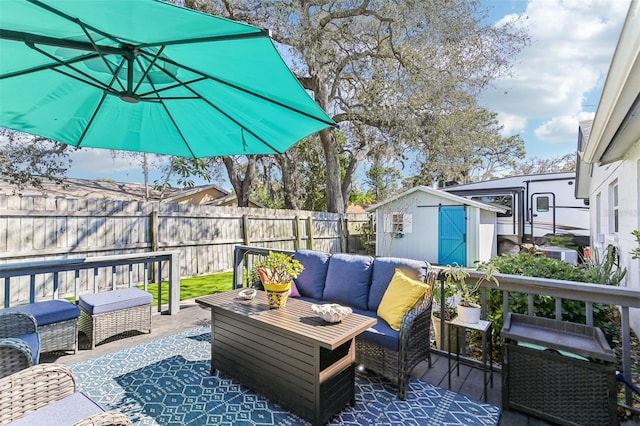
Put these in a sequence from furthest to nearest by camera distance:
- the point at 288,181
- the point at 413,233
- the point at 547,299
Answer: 1. the point at 288,181
2. the point at 413,233
3. the point at 547,299

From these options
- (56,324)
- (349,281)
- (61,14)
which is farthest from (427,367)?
(61,14)

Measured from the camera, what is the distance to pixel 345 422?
7.32ft

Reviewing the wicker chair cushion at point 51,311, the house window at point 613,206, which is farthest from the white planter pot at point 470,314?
the house window at point 613,206

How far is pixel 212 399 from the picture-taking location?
250cm

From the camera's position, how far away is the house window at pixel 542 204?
36.6ft

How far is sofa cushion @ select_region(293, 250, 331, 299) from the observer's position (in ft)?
11.6

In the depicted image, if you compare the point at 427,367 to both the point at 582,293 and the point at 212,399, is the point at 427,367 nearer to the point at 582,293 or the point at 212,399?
the point at 582,293

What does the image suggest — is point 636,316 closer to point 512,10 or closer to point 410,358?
point 410,358

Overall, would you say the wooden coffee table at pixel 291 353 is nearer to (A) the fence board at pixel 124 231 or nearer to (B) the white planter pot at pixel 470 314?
(B) the white planter pot at pixel 470 314

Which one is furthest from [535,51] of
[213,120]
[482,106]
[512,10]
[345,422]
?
[345,422]

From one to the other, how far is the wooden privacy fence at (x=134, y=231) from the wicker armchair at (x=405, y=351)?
395 centimetres

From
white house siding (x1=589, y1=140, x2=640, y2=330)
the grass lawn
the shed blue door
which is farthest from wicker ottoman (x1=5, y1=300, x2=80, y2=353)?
the shed blue door

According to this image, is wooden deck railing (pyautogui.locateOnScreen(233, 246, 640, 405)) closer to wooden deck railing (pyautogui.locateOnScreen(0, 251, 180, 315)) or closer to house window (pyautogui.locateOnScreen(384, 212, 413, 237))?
wooden deck railing (pyautogui.locateOnScreen(0, 251, 180, 315))

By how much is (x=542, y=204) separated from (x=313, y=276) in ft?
36.7
